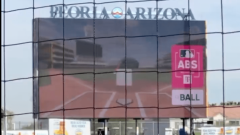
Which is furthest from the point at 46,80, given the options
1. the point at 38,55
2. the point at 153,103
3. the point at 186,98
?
the point at 186,98

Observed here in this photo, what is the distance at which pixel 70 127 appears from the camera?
20.4 feet

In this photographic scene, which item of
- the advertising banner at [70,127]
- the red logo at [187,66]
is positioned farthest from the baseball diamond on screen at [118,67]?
the advertising banner at [70,127]

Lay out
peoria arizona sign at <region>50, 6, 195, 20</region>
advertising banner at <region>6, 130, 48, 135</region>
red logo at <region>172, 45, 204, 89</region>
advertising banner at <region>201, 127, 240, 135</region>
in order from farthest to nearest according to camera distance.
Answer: advertising banner at <region>201, 127, 240, 135</region> → red logo at <region>172, 45, 204, 89</region> → peoria arizona sign at <region>50, 6, 195, 20</region> → advertising banner at <region>6, 130, 48, 135</region>

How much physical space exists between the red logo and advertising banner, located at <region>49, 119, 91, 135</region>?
129cm

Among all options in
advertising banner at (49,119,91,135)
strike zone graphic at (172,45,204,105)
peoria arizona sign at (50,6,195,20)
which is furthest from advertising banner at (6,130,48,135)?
strike zone graphic at (172,45,204,105)

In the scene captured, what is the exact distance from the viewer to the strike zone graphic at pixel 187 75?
19.1 ft

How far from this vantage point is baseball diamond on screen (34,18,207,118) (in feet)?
19.6

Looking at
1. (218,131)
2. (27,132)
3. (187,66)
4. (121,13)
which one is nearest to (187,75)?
(187,66)

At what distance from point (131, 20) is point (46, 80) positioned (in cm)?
140

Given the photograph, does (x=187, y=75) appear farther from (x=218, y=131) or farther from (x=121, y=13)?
(x=121, y=13)

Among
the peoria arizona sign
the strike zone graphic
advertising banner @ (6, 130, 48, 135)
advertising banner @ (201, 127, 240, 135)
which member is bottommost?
advertising banner @ (201, 127, 240, 135)

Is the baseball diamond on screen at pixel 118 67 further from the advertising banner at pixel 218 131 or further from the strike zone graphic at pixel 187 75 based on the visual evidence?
the advertising banner at pixel 218 131

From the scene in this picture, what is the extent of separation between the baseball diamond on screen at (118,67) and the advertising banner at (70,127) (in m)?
0.12

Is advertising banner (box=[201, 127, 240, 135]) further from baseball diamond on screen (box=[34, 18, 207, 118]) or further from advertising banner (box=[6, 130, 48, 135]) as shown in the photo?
advertising banner (box=[6, 130, 48, 135])
